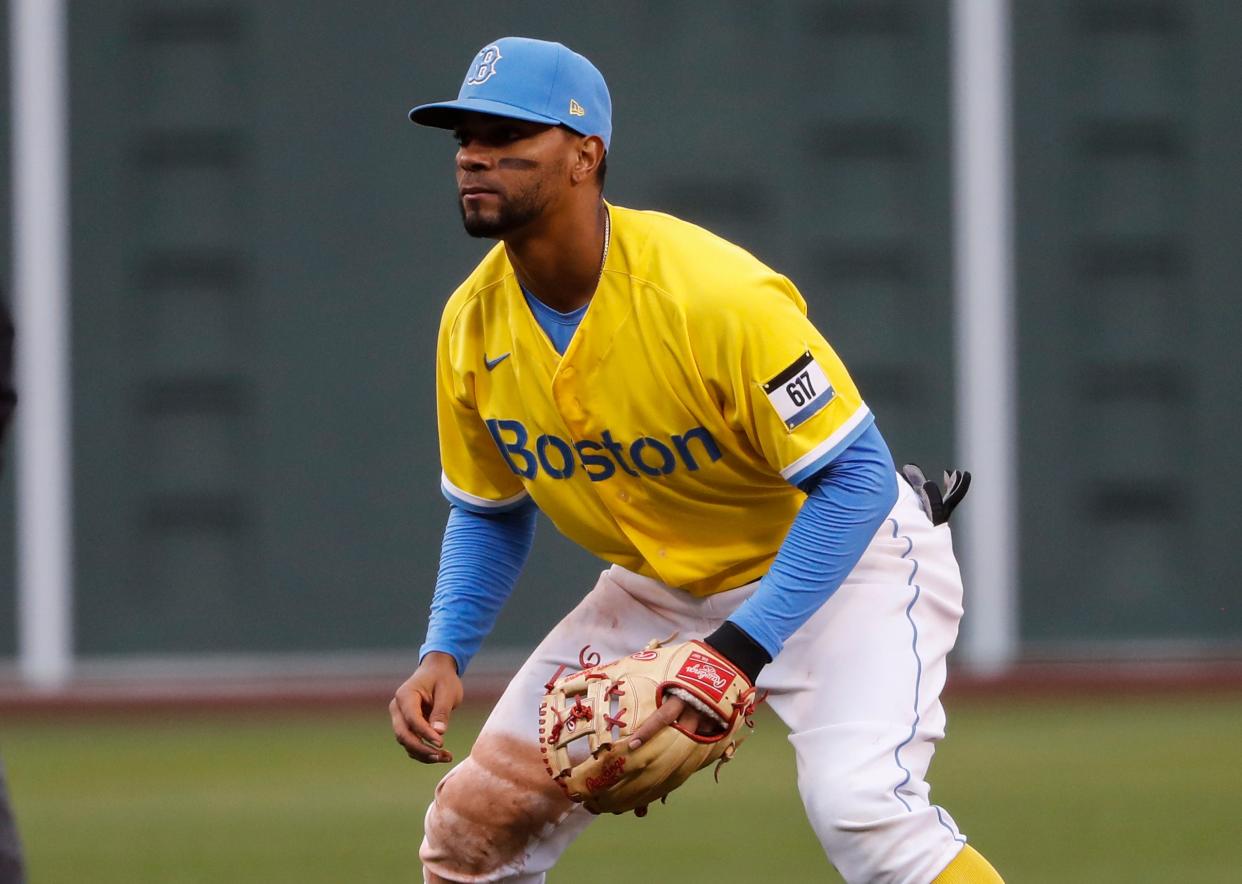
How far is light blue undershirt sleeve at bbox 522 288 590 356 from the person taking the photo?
4402mm

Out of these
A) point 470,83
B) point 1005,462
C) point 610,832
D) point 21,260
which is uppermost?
point 470,83

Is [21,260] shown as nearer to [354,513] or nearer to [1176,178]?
[354,513]

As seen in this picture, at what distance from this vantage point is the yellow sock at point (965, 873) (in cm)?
404

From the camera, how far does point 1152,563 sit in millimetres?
10781

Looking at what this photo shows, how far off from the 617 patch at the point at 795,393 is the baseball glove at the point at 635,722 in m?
0.46

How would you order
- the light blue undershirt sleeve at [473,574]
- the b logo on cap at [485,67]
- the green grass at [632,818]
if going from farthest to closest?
the green grass at [632,818] → the light blue undershirt sleeve at [473,574] → the b logo on cap at [485,67]

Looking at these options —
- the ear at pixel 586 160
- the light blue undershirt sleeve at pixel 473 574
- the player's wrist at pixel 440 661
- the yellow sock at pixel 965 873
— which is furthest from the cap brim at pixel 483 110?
the yellow sock at pixel 965 873

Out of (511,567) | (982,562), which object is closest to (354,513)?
(982,562)

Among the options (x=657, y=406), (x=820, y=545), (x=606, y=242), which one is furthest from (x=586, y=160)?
(x=820, y=545)

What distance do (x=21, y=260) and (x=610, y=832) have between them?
4792mm

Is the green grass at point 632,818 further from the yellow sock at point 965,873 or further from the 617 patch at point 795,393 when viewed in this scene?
the 617 patch at point 795,393

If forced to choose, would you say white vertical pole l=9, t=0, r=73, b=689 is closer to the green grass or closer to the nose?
the green grass

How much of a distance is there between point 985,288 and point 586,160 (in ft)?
22.1

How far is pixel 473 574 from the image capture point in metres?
4.79
